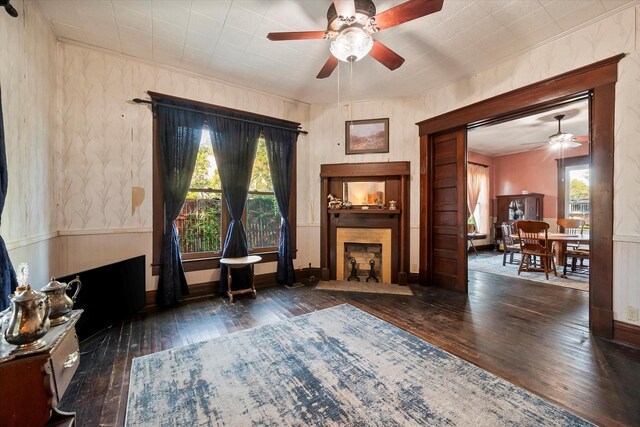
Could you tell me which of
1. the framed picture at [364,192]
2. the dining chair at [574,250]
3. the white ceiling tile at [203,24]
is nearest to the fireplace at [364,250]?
the framed picture at [364,192]

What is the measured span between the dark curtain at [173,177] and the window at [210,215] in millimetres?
128

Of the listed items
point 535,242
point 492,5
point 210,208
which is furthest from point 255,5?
point 535,242

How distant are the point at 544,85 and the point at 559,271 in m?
3.96

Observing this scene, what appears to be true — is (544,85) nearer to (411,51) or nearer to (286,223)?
(411,51)

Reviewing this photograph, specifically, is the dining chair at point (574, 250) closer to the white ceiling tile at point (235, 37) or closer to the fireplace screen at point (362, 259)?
the fireplace screen at point (362, 259)

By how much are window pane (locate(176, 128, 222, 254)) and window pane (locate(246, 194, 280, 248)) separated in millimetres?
479

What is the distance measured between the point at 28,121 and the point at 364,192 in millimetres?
3979

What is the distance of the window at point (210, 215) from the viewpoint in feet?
11.0

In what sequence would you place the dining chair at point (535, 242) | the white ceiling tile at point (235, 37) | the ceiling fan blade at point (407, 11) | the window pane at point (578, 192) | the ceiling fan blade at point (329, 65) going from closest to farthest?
the ceiling fan blade at point (407, 11) < the ceiling fan blade at point (329, 65) < the white ceiling tile at point (235, 37) < the dining chair at point (535, 242) < the window pane at point (578, 192)

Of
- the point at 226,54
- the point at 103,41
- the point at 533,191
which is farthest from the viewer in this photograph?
the point at 533,191

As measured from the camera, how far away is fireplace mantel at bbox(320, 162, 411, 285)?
4.26 meters

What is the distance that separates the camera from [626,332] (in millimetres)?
2350

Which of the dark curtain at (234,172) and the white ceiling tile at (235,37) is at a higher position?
the white ceiling tile at (235,37)

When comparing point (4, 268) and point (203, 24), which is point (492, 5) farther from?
point (4, 268)
